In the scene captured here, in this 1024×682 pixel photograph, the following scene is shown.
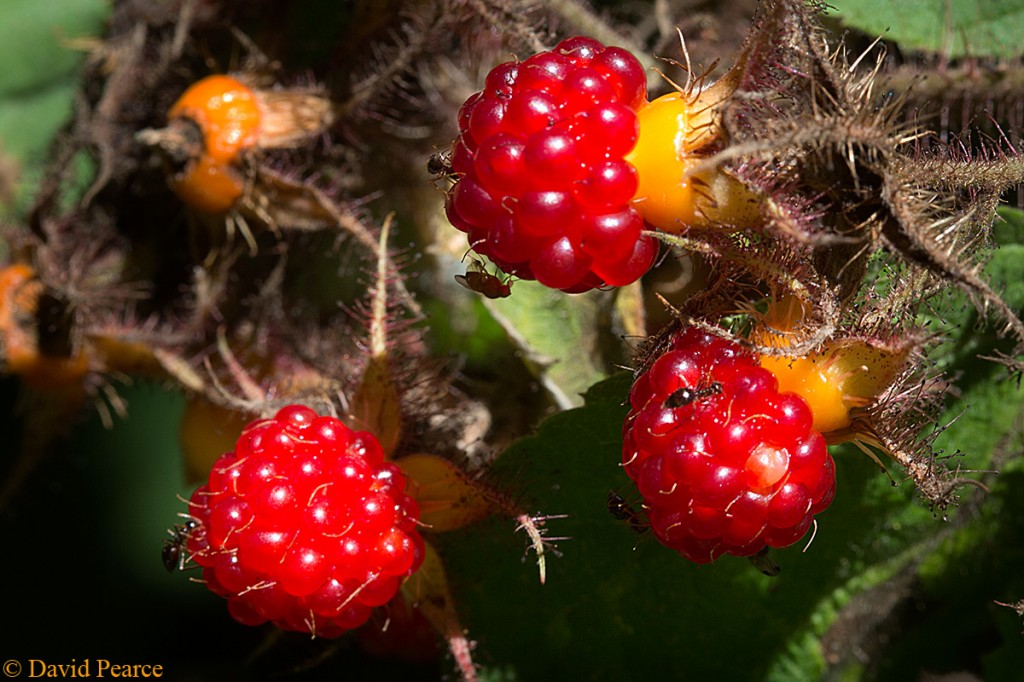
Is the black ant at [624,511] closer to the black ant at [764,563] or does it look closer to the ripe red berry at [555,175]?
the black ant at [764,563]

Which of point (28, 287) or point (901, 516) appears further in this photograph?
point (28, 287)

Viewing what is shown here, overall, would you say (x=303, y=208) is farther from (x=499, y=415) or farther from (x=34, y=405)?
(x=34, y=405)

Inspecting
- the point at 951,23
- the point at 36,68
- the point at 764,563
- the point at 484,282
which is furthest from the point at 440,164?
the point at 36,68

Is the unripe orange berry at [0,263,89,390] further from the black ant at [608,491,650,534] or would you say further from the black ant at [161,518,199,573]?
the black ant at [608,491,650,534]

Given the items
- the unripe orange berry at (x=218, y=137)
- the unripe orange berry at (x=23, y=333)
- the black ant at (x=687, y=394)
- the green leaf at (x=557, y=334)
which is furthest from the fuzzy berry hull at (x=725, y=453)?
the unripe orange berry at (x=23, y=333)

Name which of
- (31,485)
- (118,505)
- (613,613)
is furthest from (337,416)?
(118,505)

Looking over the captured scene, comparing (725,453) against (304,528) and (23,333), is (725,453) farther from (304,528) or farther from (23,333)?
(23,333)

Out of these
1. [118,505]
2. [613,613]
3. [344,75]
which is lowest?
[118,505]
